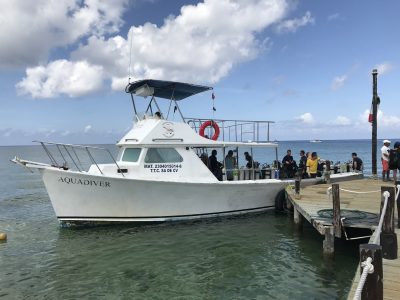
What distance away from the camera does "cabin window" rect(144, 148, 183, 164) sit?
498 inches

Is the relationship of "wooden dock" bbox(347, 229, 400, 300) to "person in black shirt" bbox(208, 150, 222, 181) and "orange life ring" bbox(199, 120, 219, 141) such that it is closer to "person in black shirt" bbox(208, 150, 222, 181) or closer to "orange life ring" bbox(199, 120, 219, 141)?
"person in black shirt" bbox(208, 150, 222, 181)

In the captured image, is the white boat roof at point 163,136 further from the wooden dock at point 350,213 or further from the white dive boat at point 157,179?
the wooden dock at point 350,213

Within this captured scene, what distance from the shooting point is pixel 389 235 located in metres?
6.71

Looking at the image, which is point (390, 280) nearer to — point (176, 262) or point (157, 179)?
point (176, 262)

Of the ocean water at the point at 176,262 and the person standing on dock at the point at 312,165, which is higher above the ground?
the person standing on dock at the point at 312,165

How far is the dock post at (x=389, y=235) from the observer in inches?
Answer: 261

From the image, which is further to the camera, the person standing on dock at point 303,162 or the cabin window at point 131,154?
the person standing on dock at point 303,162

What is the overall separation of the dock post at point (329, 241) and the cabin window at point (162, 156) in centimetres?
575

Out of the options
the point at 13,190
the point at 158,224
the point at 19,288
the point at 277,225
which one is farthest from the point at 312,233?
the point at 13,190

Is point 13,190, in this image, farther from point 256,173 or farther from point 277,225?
point 277,225

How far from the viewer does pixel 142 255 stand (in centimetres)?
955

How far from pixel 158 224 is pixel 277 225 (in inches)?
152

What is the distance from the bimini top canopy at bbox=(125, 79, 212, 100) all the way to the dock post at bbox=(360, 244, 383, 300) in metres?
10.3

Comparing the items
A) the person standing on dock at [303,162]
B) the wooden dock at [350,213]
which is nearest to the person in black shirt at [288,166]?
the person standing on dock at [303,162]
